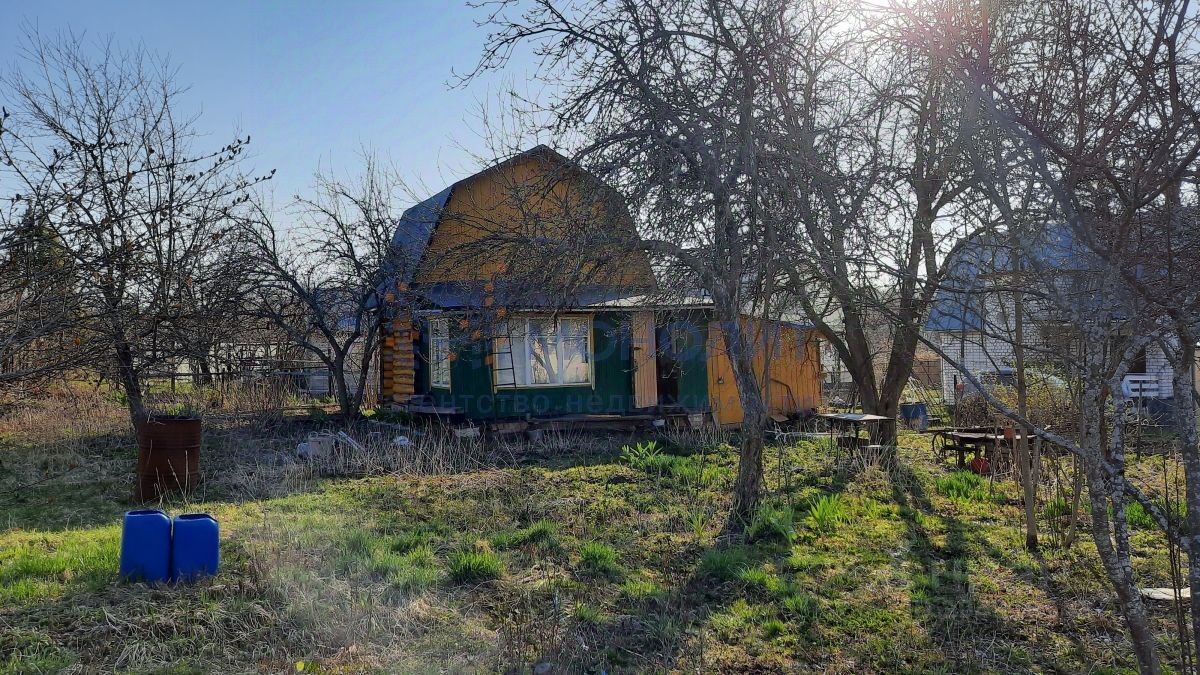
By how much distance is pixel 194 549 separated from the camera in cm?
529

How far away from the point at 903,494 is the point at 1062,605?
12.0ft

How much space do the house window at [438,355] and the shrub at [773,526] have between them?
829 centimetres

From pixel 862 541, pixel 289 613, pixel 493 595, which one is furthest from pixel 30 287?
pixel 862 541

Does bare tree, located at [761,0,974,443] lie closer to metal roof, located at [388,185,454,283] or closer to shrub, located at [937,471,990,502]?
shrub, located at [937,471,990,502]

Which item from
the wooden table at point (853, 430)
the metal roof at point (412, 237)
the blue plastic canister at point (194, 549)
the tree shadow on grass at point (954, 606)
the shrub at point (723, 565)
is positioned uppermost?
the metal roof at point (412, 237)

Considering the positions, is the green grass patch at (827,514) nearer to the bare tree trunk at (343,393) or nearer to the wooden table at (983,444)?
the wooden table at (983,444)

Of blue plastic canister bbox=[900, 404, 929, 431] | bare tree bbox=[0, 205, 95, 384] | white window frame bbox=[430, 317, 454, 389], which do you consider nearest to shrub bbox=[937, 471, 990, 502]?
blue plastic canister bbox=[900, 404, 929, 431]

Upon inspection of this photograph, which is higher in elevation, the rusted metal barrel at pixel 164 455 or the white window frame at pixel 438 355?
the white window frame at pixel 438 355

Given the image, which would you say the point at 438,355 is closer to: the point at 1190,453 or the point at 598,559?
the point at 598,559

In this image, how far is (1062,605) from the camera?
4.88 metres

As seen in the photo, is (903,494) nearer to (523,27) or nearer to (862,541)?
(862,541)

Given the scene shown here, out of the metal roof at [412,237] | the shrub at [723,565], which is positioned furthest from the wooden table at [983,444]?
the metal roof at [412,237]

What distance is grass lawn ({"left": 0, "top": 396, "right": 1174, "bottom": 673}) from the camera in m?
4.22

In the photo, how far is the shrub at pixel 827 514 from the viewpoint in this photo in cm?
710
